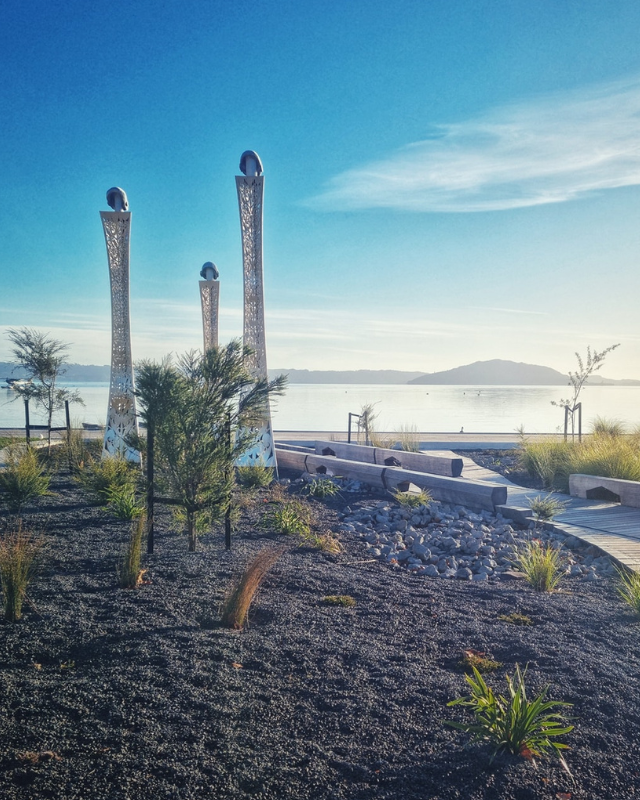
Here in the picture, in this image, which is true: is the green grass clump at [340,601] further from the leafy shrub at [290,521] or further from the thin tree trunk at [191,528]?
the leafy shrub at [290,521]

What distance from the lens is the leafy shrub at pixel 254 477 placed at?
989cm

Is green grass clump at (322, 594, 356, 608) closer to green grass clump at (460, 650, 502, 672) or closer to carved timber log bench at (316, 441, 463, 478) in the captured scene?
green grass clump at (460, 650, 502, 672)

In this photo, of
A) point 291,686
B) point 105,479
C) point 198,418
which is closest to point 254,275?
point 105,479

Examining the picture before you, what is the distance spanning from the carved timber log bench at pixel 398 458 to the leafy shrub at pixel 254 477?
2.89m

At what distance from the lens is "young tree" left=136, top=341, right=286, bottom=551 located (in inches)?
235

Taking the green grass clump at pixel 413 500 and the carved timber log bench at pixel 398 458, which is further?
the carved timber log bench at pixel 398 458

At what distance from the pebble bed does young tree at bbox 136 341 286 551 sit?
1920 mm

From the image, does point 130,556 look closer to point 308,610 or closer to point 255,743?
point 308,610

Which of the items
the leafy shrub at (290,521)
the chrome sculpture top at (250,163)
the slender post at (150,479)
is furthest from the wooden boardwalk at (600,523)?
the chrome sculpture top at (250,163)

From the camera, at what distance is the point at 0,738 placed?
9.14 feet

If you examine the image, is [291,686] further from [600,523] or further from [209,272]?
[209,272]

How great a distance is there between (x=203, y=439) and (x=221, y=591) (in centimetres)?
170

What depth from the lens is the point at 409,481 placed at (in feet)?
33.2

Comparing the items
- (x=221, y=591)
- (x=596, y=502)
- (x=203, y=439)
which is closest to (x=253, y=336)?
(x=203, y=439)
